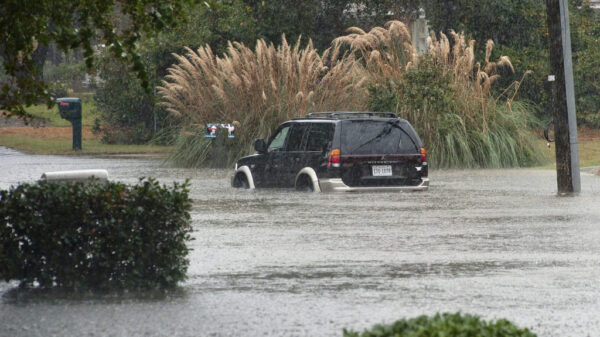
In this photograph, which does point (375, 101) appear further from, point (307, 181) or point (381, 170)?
point (381, 170)

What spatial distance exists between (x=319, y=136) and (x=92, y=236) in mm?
11320

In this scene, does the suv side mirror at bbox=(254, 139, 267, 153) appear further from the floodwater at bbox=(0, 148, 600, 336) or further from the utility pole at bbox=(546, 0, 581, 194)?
the utility pole at bbox=(546, 0, 581, 194)

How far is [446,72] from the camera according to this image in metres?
29.9

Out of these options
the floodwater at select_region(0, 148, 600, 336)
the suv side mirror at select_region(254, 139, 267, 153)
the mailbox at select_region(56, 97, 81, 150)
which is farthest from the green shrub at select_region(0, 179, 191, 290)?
the mailbox at select_region(56, 97, 81, 150)

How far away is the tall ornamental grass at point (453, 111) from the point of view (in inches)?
1122

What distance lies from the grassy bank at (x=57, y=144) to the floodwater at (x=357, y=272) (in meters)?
19.9

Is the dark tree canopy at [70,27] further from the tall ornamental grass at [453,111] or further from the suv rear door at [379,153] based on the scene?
the tall ornamental grass at [453,111]

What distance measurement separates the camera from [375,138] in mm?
20484

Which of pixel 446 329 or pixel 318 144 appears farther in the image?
pixel 318 144

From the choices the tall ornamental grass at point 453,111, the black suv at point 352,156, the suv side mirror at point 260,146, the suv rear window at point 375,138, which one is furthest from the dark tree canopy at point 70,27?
the tall ornamental grass at point 453,111

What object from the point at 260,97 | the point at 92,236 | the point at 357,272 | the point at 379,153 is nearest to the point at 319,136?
the point at 379,153

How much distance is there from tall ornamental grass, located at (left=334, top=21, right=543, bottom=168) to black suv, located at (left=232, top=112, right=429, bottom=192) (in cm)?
763

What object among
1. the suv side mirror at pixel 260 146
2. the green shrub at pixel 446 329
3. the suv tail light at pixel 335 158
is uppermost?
the suv side mirror at pixel 260 146

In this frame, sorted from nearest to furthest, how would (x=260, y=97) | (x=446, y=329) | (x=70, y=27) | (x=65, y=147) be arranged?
(x=446, y=329), (x=70, y=27), (x=260, y=97), (x=65, y=147)
